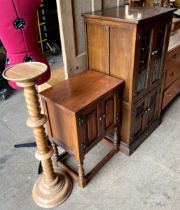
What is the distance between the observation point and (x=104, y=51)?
1.60 m

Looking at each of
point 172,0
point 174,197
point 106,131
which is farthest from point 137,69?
point 172,0

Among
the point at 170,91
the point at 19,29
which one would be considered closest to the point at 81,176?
the point at 19,29

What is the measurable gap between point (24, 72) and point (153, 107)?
4.20ft

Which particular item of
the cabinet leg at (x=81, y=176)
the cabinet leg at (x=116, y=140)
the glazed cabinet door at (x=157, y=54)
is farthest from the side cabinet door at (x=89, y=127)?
the glazed cabinet door at (x=157, y=54)

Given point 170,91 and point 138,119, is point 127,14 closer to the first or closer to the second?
point 138,119

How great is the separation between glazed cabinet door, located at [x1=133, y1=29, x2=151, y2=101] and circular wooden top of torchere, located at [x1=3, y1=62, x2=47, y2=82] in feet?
2.17

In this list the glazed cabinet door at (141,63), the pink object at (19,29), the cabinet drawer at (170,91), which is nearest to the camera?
the pink object at (19,29)

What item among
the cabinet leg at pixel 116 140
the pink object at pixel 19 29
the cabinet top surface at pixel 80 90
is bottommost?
the cabinet leg at pixel 116 140

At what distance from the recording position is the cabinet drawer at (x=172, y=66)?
6.51 ft

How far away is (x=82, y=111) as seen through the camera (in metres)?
1.32

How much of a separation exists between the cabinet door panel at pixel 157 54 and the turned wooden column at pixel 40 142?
2.82 ft

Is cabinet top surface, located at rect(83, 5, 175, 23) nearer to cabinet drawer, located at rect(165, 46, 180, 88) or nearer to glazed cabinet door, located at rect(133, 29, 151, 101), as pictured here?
glazed cabinet door, located at rect(133, 29, 151, 101)

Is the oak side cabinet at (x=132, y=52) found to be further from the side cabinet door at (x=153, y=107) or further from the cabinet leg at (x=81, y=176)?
the cabinet leg at (x=81, y=176)

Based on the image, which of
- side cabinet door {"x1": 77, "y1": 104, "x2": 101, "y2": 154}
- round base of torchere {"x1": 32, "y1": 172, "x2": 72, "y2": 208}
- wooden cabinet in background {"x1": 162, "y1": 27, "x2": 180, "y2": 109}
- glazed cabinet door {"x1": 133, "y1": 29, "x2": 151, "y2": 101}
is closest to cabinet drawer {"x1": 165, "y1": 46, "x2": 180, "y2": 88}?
wooden cabinet in background {"x1": 162, "y1": 27, "x2": 180, "y2": 109}
